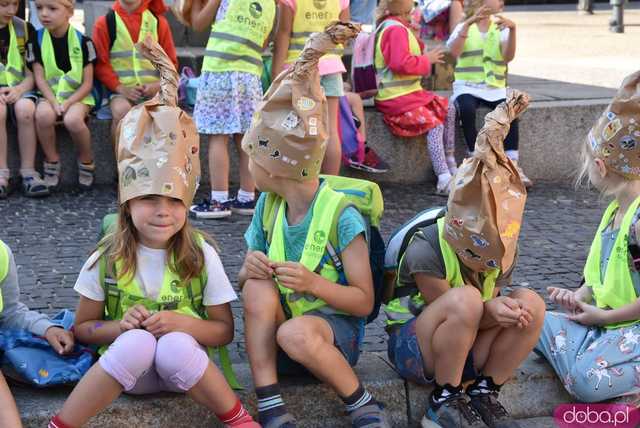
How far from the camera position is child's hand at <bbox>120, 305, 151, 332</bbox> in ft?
10.6

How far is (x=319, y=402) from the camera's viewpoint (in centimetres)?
353

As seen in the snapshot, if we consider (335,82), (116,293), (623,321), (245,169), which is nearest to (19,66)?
(245,169)

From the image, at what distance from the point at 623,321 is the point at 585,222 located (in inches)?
102

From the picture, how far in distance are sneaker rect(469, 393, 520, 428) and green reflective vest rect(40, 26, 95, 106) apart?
3846 millimetres

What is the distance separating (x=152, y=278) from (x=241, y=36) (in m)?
2.80

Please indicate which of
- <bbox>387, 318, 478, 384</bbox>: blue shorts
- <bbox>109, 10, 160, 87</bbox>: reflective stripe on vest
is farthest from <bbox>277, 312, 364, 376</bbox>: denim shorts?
<bbox>109, 10, 160, 87</bbox>: reflective stripe on vest

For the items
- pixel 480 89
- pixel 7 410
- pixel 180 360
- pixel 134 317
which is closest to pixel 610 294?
pixel 180 360

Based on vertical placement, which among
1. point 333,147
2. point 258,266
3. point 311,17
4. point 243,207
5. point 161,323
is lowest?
point 243,207

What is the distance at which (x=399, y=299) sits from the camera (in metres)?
3.73

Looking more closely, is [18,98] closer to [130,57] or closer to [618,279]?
[130,57]

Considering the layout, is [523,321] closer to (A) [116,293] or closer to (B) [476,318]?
(B) [476,318]

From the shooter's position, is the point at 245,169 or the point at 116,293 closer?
the point at 116,293

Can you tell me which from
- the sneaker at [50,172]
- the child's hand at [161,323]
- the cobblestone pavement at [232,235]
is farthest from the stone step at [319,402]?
the sneaker at [50,172]

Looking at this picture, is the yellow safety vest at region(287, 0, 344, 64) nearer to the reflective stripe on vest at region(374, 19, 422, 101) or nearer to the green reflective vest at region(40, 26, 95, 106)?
the reflective stripe on vest at region(374, 19, 422, 101)
